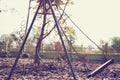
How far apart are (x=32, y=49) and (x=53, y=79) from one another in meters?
22.4

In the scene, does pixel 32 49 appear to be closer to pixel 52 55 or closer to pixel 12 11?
pixel 52 55

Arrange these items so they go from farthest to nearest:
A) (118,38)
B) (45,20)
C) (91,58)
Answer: (118,38) < (91,58) < (45,20)

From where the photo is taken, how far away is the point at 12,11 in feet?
80.4

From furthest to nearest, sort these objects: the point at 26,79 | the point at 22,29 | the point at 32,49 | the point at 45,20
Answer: the point at 32,49
the point at 22,29
the point at 45,20
the point at 26,79

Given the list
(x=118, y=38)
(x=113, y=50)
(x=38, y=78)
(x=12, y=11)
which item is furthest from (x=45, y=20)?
(x=118, y=38)

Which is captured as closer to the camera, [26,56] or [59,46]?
[59,46]

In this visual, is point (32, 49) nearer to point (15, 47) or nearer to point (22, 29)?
A: point (15, 47)

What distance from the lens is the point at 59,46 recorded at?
2552cm

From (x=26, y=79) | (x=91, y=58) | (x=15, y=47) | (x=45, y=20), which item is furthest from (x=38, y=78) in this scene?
(x=15, y=47)

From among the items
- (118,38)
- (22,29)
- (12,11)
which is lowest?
(118,38)

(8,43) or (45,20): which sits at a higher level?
(45,20)

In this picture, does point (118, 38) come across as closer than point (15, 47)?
No

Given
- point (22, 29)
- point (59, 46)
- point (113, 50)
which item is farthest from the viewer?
point (113, 50)

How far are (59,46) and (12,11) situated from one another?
17.2 ft
